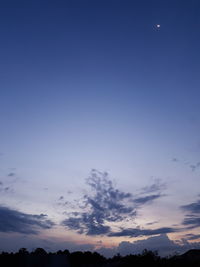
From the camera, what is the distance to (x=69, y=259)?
54.2 m

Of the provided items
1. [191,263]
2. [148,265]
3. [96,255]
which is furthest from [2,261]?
[191,263]

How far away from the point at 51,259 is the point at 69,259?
5833 mm

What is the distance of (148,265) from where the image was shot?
132ft

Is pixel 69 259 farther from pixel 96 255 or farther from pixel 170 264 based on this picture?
pixel 170 264

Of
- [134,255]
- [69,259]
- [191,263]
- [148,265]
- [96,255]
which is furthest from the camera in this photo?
[96,255]

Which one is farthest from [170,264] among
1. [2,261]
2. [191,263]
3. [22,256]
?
[2,261]

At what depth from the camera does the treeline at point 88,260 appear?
38.7 metres

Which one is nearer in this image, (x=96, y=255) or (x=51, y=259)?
(x=51, y=259)

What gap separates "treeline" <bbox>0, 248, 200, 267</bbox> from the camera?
38666mm

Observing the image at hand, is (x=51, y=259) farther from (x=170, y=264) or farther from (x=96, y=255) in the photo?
(x=170, y=264)

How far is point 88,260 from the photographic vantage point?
55.4 meters

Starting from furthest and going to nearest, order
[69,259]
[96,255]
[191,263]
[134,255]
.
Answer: [96,255] < [69,259] < [134,255] < [191,263]

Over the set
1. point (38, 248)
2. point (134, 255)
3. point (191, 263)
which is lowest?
point (191, 263)

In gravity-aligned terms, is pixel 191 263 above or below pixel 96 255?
below
